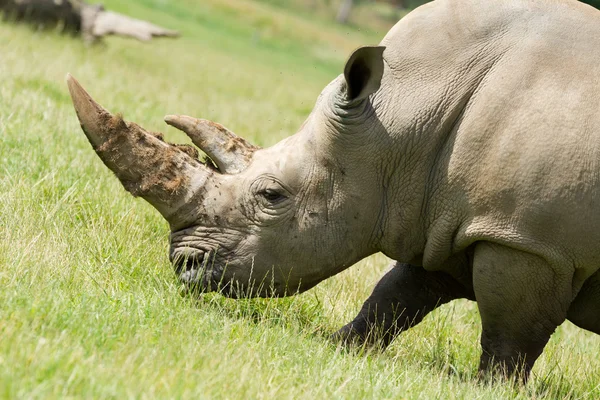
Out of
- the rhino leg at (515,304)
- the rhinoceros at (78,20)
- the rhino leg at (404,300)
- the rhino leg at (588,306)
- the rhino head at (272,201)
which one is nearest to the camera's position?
the rhino leg at (515,304)

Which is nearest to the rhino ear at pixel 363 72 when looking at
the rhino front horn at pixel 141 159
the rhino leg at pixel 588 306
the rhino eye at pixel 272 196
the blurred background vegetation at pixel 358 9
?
the rhino eye at pixel 272 196

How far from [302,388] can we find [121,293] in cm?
150

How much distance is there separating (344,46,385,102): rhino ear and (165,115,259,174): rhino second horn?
0.87m

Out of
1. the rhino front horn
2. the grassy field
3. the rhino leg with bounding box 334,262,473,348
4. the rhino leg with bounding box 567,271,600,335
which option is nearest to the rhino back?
the rhino leg with bounding box 567,271,600,335

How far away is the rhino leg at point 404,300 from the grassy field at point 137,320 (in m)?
0.18

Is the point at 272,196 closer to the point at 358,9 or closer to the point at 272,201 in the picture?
the point at 272,201

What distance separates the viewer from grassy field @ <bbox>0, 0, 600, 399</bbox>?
4387mm

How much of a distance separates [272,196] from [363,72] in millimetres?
994

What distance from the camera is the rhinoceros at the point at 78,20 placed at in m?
18.8

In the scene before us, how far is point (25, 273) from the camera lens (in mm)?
5609

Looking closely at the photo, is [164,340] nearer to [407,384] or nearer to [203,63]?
[407,384]

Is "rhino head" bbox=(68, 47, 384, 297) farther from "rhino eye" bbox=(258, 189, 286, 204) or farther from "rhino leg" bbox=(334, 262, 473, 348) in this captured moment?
"rhino leg" bbox=(334, 262, 473, 348)

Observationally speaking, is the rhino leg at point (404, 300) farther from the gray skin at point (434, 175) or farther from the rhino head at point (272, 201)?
the rhino head at point (272, 201)

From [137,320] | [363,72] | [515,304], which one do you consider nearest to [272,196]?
[363,72]
